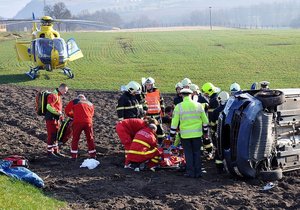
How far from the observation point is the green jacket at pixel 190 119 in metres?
9.78

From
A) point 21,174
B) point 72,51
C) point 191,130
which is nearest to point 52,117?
point 21,174

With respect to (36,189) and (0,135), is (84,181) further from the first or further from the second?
(0,135)

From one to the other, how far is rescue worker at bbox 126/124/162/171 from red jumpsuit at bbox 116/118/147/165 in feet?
1.34

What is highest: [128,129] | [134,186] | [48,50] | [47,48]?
[47,48]

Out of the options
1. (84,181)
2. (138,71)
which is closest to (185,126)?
(84,181)

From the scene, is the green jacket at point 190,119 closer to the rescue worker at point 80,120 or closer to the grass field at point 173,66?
the rescue worker at point 80,120

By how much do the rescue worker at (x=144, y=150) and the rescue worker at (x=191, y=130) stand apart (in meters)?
0.53

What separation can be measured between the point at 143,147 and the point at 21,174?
2507mm

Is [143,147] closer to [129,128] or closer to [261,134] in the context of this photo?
[129,128]

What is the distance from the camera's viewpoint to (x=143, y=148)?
10117 mm

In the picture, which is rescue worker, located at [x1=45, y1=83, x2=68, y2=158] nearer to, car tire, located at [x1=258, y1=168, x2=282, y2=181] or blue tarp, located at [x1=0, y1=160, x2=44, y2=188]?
blue tarp, located at [x1=0, y1=160, x2=44, y2=188]

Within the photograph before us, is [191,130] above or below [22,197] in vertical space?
above

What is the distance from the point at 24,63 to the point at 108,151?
82.2 feet

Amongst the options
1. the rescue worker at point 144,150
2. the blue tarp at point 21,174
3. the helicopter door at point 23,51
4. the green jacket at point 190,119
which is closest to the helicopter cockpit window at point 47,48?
the helicopter door at point 23,51
